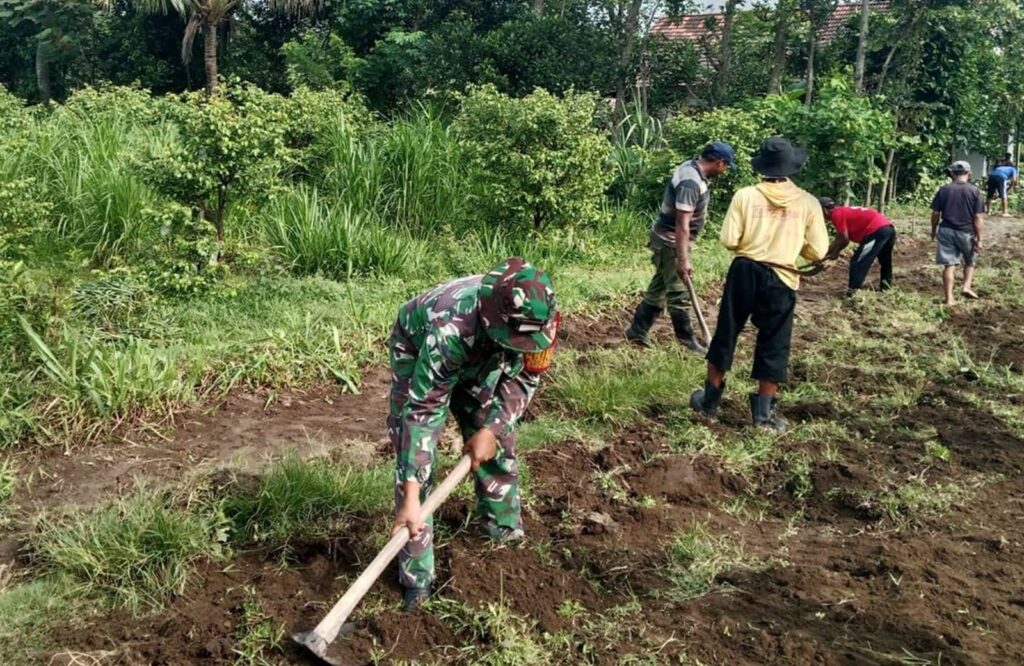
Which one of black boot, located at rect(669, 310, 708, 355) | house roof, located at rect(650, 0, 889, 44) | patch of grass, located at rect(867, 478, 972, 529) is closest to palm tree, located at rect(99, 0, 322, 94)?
house roof, located at rect(650, 0, 889, 44)

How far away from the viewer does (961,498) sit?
4.52 m

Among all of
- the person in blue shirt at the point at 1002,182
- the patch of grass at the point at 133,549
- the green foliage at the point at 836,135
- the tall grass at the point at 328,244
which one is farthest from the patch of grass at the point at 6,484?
the person in blue shirt at the point at 1002,182

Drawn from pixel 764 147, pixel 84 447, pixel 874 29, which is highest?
pixel 874 29

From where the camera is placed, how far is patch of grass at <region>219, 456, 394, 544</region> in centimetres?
400

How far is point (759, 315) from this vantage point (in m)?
5.36

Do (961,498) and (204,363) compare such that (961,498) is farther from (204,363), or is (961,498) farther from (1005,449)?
(204,363)

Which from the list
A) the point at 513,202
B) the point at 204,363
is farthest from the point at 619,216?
the point at 204,363

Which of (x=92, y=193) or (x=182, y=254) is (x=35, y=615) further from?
(x=92, y=193)

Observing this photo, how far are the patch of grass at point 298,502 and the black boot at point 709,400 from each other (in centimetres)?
213

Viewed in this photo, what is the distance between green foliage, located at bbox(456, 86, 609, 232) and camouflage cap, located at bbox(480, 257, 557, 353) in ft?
19.8

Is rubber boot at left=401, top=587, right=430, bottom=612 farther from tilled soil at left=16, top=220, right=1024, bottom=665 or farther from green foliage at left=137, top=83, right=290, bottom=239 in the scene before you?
green foliage at left=137, top=83, right=290, bottom=239

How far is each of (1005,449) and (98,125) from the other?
28.2ft

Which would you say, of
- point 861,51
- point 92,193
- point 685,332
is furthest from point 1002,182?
point 92,193

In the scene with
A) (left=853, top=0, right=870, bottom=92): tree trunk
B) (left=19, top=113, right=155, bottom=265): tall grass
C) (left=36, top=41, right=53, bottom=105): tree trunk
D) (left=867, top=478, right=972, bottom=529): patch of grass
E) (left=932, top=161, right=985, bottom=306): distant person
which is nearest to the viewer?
(left=867, top=478, right=972, bottom=529): patch of grass
